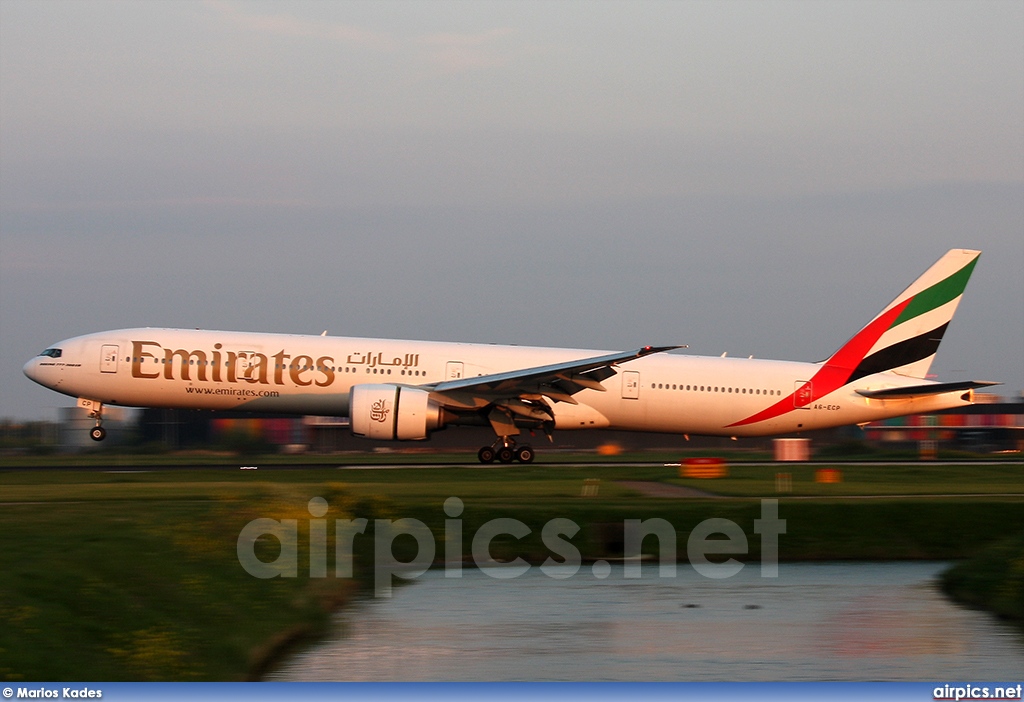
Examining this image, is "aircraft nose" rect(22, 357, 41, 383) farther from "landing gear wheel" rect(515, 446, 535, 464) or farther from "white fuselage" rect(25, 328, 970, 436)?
"landing gear wheel" rect(515, 446, 535, 464)

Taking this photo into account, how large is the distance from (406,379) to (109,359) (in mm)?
8035

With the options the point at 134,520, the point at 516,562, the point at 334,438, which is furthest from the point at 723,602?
the point at 334,438

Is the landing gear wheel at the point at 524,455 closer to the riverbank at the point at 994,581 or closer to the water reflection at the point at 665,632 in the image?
the water reflection at the point at 665,632

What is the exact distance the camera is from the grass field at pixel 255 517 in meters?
10.5

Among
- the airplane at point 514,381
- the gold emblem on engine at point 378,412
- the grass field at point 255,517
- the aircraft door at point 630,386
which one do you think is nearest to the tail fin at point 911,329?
the airplane at point 514,381

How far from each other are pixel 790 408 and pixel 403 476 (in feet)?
39.4

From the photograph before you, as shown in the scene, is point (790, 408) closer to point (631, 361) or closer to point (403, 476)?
point (631, 361)

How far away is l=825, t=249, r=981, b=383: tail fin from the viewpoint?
3391 cm

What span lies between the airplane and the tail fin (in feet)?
0.13

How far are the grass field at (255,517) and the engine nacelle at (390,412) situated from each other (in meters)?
1.26

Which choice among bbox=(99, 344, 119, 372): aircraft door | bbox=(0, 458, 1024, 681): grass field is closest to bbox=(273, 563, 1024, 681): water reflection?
bbox=(0, 458, 1024, 681): grass field

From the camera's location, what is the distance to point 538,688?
837 cm

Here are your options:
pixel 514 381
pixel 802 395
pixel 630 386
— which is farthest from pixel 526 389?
pixel 802 395

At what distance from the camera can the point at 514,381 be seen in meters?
31.1
